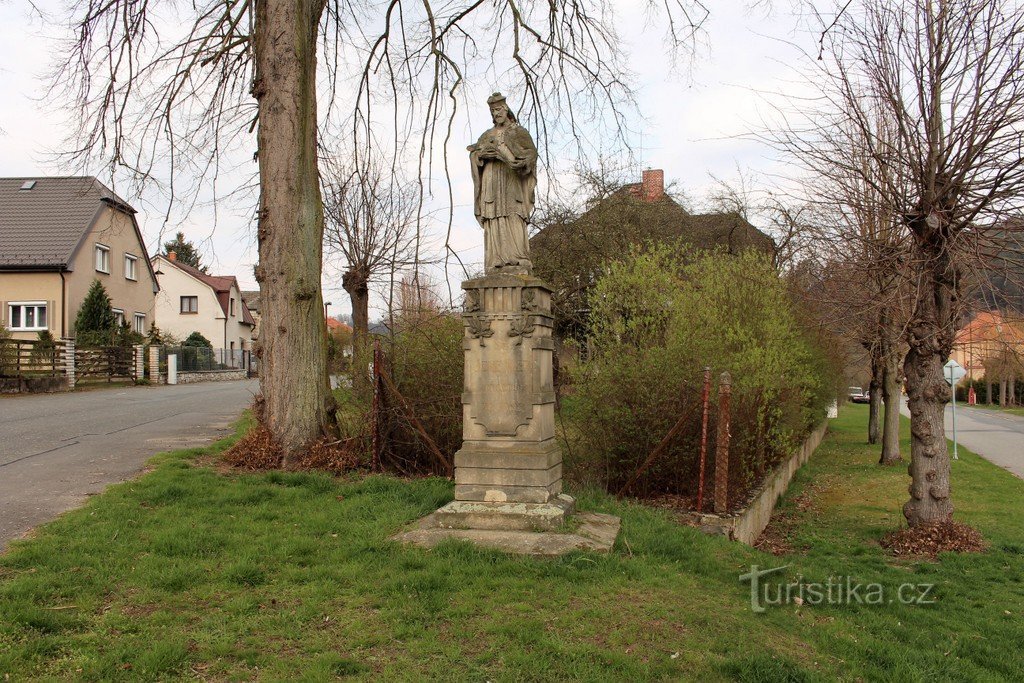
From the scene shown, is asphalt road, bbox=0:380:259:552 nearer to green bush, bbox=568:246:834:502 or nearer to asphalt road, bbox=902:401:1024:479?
green bush, bbox=568:246:834:502

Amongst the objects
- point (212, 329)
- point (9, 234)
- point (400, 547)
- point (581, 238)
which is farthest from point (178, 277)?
point (400, 547)

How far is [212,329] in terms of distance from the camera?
49.7 metres

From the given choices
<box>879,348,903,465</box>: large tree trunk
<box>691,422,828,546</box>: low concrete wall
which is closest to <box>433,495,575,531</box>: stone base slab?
<box>691,422,828,546</box>: low concrete wall

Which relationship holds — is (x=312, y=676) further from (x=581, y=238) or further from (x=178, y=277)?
(x=178, y=277)

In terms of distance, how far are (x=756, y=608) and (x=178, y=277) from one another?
166 feet

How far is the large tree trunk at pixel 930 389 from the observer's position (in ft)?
27.6

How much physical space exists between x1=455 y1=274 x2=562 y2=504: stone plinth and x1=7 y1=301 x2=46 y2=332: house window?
90.2 feet

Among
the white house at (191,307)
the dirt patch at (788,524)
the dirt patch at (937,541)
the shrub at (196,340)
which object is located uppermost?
the white house at (191,307)

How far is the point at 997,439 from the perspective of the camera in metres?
24.2

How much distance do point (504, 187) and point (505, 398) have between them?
2014mm

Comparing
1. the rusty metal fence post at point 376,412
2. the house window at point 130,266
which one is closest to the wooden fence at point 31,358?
the house window at point 130,266

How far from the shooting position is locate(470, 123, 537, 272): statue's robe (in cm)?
685

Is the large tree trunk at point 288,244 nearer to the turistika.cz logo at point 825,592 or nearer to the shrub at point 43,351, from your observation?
the turistika.cz logo at point 825,592

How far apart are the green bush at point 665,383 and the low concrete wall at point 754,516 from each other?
0.82 ft
